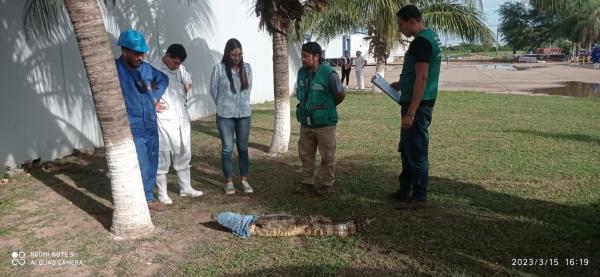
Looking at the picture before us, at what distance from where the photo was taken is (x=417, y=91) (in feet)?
13.5

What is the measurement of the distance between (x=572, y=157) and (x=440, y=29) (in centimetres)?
946

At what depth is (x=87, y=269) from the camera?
3480mm

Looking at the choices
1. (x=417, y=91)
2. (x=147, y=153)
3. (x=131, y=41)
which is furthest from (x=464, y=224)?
(x=131, y=41)

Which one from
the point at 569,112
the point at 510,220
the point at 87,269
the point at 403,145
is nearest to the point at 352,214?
the point at 403,145

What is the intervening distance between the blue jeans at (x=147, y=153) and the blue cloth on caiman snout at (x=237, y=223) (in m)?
0.86

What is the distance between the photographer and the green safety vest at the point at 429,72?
13.7 feet

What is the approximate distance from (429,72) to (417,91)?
23 cm

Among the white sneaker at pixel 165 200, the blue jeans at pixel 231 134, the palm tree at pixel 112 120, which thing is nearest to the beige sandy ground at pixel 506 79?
the blue jeans at pixel 231 134

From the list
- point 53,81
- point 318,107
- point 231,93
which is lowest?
point 318,107

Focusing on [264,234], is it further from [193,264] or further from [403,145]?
[403,145]
